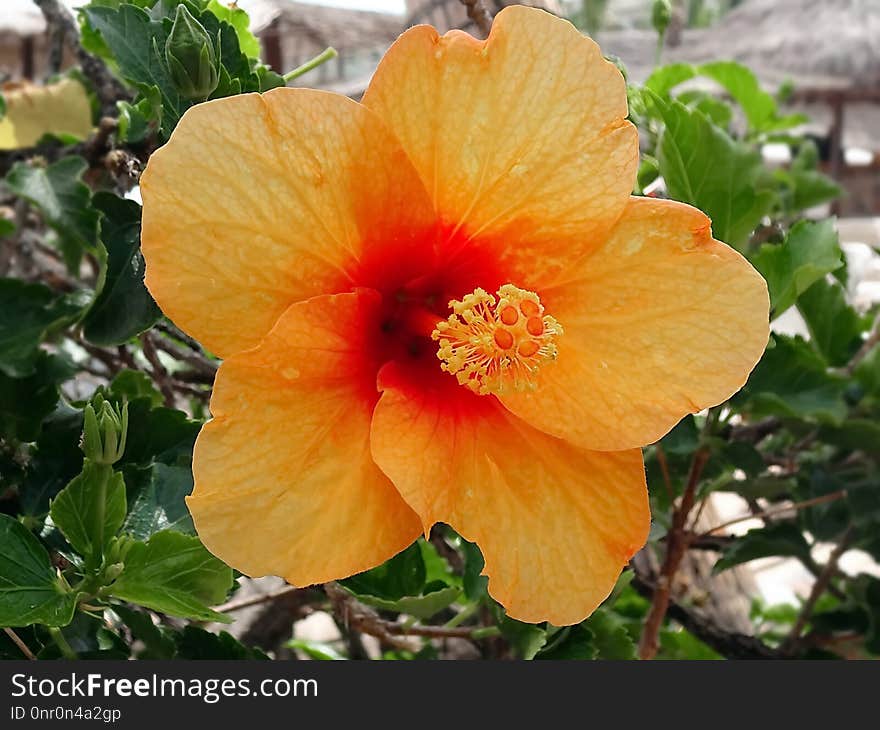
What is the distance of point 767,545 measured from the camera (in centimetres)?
119

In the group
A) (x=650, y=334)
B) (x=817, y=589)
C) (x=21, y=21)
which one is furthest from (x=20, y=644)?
(x=21, y=21)

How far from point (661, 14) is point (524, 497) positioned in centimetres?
90

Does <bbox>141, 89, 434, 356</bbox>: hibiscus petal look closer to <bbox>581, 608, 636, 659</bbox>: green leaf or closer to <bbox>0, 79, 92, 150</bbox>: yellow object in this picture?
<bbox>581, 608, 636, 659</bbox>: green leaf

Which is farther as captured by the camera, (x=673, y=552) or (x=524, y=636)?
(x=673, y=552)

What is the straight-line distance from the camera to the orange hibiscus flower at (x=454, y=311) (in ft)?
1.92

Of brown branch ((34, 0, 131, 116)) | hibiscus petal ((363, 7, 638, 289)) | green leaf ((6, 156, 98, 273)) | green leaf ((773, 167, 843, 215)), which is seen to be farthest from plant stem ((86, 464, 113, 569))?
green leaf ((773, 167, 843, 215))

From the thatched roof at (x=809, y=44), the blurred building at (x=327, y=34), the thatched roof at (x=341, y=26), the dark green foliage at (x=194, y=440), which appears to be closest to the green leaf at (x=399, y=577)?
the dark green foliage at (x=194, y=440)

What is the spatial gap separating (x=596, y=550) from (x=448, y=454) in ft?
0.42

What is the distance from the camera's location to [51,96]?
4.44 feet

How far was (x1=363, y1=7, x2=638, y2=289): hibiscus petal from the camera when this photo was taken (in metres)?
0.63

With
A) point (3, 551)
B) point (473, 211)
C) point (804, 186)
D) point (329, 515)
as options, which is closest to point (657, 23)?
point (804, 186)

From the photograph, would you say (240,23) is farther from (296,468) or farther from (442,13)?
(442,13)

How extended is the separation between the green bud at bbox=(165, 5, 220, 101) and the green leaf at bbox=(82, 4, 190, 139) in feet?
0.19

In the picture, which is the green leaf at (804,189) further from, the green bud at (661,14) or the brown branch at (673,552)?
the brown branch at (673,552)
